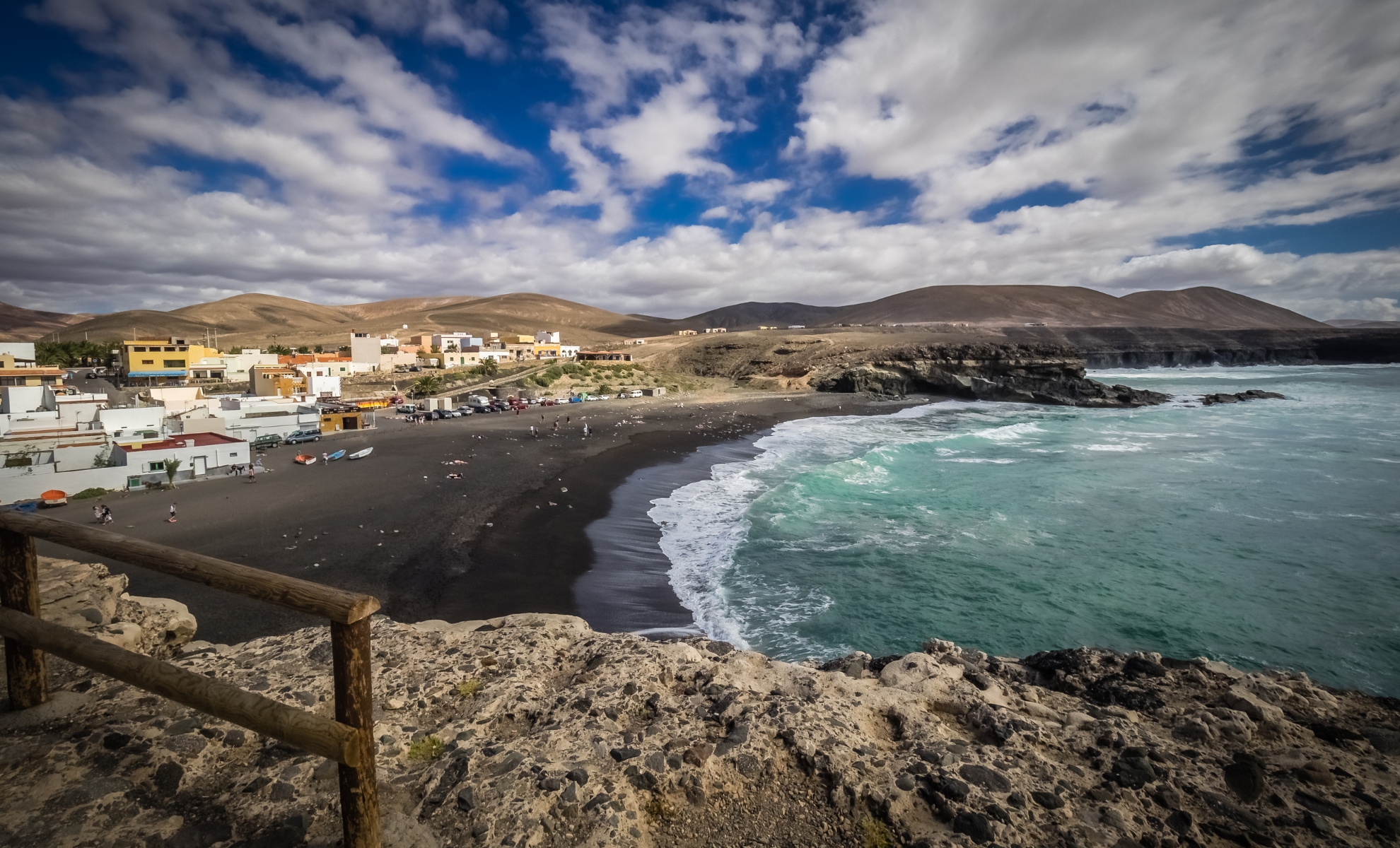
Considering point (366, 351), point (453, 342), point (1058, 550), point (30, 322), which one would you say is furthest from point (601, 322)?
point (1058, 550)

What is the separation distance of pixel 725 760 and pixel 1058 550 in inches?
524

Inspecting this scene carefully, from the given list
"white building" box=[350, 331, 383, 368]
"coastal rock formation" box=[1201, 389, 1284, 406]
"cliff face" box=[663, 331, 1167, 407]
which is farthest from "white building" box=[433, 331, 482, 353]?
"coastal rock formation" box=[1201, 389, 1284, 406]

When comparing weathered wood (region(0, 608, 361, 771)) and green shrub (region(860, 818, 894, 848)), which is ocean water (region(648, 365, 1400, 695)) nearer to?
green shrub (region(860, 818, 894, 848))

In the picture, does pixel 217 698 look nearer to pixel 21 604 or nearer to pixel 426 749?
pixel 426 749

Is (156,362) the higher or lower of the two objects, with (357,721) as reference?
higher

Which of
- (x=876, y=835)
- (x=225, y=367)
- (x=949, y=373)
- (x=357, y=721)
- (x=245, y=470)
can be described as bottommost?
(x=245, y=470)

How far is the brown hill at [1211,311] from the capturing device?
164m

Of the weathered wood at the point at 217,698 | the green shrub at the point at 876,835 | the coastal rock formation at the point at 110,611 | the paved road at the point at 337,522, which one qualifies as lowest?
the paved road at the point at 337,522

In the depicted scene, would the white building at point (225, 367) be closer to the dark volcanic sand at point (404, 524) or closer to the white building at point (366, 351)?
the white building at point (366, 351)

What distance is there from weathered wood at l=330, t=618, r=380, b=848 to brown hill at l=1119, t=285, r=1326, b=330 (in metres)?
200

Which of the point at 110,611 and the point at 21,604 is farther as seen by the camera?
the point at 110,611

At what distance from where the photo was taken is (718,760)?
3619 millimetres

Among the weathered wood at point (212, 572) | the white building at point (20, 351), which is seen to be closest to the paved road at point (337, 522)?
the weathered wood at point (212, 572)

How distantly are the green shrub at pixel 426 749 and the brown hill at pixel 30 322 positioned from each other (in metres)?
193
